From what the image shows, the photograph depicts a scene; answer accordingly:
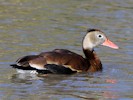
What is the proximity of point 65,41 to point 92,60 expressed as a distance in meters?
1.92

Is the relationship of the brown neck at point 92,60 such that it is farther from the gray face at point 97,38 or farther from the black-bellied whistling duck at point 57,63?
the gray face at point 97,38

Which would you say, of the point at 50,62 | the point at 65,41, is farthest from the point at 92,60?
the point at 65,41

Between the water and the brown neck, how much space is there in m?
0.19

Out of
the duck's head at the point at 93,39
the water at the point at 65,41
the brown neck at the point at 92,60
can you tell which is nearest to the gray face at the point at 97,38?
the duck's head at the point at 93,39

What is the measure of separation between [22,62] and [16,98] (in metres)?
2.04

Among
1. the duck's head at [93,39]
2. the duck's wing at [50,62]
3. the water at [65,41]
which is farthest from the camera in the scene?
the duck's head at [93,39]

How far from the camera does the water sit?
12328mm

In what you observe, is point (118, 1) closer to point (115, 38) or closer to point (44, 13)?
point (44, 13)

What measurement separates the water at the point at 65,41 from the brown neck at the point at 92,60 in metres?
0.19

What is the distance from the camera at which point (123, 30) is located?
696 inches

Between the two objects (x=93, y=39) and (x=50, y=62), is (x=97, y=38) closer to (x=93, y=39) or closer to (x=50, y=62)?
(x=93, y=39)

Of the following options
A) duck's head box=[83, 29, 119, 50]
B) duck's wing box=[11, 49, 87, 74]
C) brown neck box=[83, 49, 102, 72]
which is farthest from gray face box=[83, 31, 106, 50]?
duck's wing box=[11, 49, 87, 74]

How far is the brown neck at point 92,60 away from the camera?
14.4 metres

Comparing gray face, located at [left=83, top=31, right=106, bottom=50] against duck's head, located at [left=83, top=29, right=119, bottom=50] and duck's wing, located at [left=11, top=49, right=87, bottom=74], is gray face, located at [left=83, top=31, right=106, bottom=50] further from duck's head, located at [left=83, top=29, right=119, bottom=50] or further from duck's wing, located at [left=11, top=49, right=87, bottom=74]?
duck's wing, located at [left=11, top=49, right=87, bottom=74]
